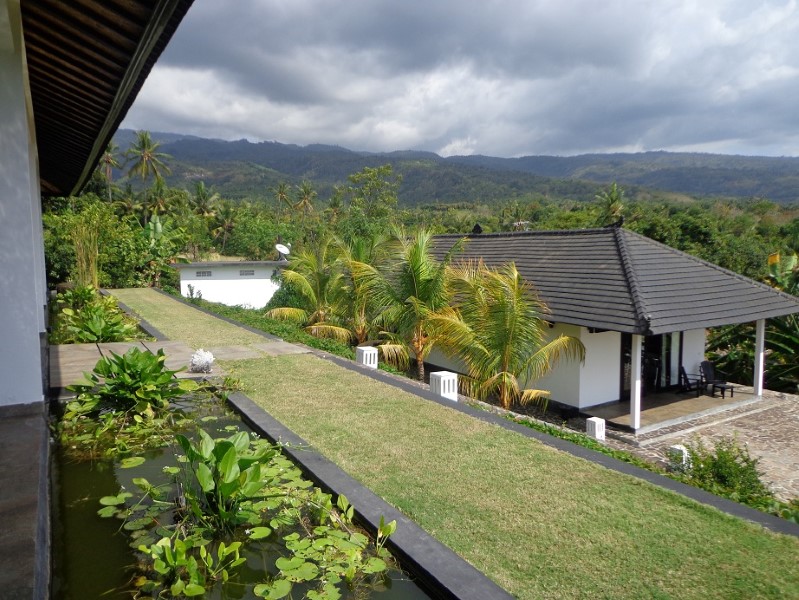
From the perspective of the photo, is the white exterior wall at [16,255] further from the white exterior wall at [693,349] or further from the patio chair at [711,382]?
the white exterior wall at [693,349]

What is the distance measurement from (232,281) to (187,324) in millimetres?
11681

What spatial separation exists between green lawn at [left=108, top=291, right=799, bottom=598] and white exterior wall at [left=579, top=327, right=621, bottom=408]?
4860mm

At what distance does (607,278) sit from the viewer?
10.6m

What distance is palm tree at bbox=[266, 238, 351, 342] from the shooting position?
15422 millimetres

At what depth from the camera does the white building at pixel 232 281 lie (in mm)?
22750

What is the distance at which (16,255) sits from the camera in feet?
15.0

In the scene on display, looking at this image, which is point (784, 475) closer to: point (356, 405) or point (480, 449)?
point (480, 449)

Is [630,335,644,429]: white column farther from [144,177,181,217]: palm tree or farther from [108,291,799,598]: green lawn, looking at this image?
[144,177,181,217]: palm tree

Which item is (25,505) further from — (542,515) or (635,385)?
(635,385)

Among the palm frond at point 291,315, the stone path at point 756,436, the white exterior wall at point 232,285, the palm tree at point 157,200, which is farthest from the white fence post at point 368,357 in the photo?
the palm tree at point 157,200

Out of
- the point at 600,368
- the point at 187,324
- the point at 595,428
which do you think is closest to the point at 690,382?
the point at 600,368

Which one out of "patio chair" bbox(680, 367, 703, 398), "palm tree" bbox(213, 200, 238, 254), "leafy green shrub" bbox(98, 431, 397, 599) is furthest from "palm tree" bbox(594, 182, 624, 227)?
"leafy green shrub" bbox(98, 431, 397, 599)

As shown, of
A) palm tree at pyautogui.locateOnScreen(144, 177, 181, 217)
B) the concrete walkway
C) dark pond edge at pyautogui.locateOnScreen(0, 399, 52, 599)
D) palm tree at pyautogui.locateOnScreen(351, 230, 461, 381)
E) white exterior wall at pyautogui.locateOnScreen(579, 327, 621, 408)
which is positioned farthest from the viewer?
palm tree at pyautogui.locateOnScreen(144, 177, 181, 217)

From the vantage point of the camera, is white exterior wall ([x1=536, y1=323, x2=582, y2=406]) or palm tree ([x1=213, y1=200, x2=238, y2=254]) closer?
white exterior wall ([x1=536, y1=323, x2=582, y2=406])
